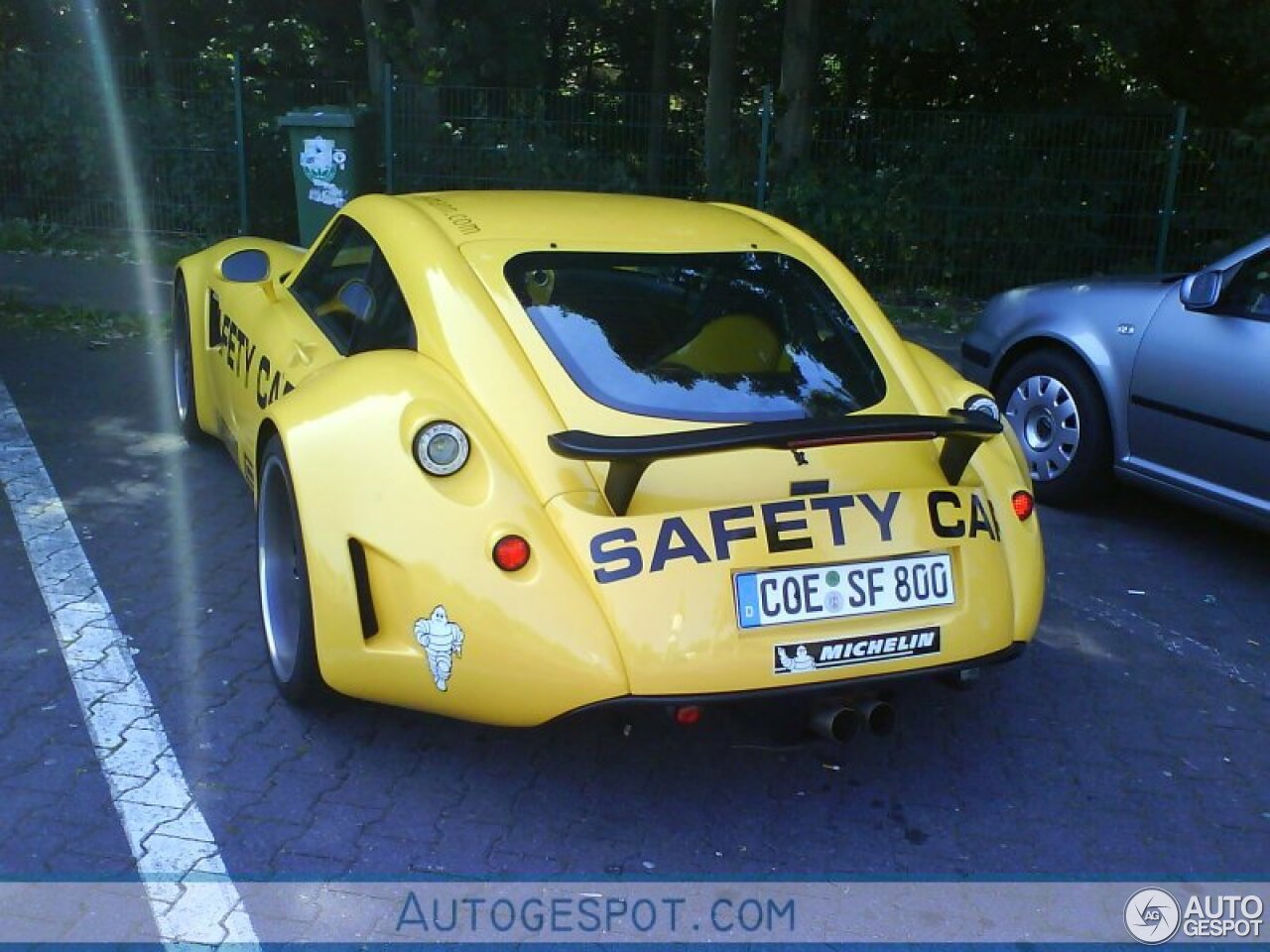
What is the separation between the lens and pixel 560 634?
3.11 metres

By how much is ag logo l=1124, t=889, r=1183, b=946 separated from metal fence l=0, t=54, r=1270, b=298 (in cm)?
842

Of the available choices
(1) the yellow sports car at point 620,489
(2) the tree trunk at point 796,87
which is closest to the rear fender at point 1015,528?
(1) the yellow sports car at point 620,489

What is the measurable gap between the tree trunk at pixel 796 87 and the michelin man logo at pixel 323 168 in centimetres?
373

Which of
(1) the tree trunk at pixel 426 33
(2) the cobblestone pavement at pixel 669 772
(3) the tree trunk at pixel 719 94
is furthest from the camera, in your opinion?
(1) the tree trunk at pixel 426 33

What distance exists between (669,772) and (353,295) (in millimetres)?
1850

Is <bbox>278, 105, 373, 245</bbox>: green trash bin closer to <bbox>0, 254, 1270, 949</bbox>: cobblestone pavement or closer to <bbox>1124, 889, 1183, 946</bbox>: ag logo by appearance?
<bbox>0, 254, 1270, 949</bbox>: cobblestone pavement

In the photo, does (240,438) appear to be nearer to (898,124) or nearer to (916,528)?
(916,528)

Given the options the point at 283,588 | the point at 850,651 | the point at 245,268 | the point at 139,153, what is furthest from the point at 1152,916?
the point at 139,153

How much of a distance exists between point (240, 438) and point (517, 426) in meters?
1.87

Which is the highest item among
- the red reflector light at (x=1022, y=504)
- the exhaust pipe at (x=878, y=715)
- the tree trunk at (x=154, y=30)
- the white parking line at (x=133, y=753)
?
the tree trunk at (x=154, y=30)

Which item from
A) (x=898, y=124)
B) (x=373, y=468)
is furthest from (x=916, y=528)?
(x=898, y=124)

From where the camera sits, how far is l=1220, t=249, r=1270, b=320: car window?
5164 millimetres

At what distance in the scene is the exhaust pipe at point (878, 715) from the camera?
332 cm

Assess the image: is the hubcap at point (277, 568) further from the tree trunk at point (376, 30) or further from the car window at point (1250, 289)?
the tree trunk at point (376, 30)
